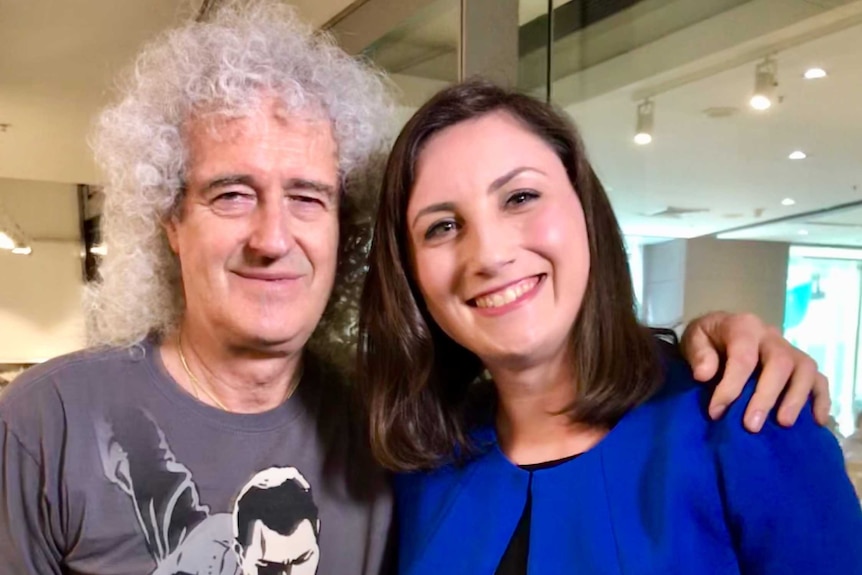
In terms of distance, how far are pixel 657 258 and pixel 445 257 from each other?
1299 mm

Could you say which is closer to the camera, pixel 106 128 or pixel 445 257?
pixel 445 257

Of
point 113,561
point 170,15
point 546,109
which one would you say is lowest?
point 113,561

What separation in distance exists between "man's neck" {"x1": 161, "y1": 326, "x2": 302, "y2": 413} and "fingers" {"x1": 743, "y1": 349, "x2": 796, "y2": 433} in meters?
0.71

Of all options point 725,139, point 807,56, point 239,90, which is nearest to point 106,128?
point 239,90

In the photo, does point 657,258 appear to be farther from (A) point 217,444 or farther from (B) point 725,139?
(A) point 217,444

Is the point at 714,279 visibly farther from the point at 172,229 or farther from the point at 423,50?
the point at 172,229

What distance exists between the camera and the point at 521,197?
1.10m

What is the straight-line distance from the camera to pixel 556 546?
1033 millimetres

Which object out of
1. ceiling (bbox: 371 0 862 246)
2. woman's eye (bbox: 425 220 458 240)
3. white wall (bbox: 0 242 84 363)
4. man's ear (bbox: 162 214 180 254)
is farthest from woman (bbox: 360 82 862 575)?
white wall (bbox: 0 242 84 363)

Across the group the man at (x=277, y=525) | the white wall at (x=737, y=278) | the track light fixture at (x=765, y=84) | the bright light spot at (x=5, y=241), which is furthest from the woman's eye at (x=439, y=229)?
the bright light spot at (x=5, y=241)

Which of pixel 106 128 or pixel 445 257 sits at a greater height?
pixel 106 128

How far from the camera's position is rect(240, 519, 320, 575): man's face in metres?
1.22

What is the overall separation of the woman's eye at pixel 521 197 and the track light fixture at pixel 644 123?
1458 millimetres

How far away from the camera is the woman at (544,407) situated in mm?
917
